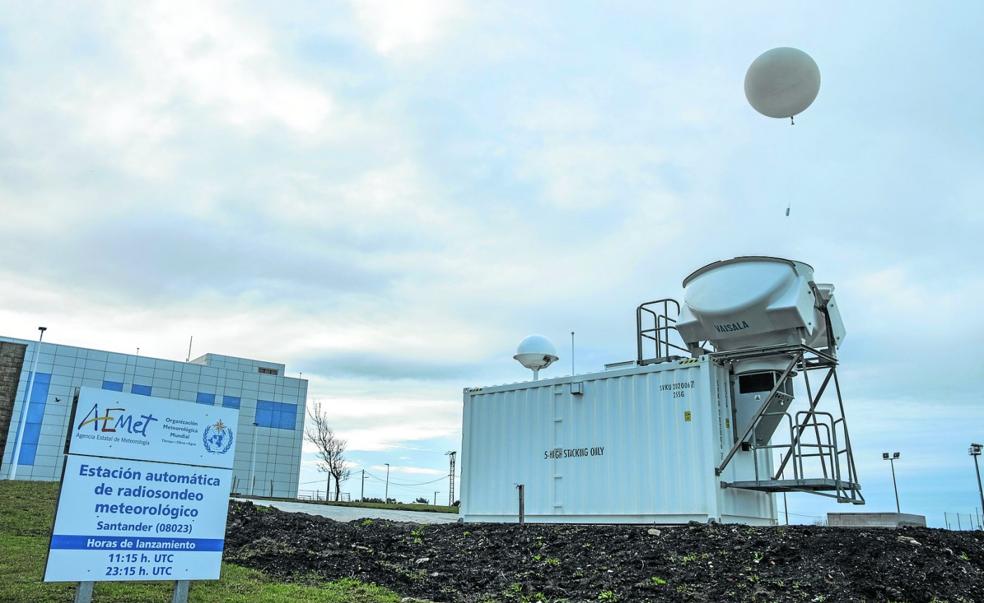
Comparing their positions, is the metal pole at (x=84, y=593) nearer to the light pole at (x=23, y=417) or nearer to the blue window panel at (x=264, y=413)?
the light pole at (x=23, y=417)

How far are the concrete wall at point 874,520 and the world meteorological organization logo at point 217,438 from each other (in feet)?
30.3

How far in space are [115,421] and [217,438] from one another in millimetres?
1183

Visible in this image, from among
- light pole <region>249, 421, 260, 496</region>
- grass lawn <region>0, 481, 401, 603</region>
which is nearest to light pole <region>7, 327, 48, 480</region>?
light pole <region>249, 421, 260, 496</region>

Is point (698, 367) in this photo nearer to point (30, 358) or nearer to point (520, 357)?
point (520, 357)

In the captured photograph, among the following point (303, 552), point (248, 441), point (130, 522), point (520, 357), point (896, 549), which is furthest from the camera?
point (248, 441)

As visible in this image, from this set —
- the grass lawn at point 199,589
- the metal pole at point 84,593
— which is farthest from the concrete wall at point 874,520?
the metal pole at point 84,593

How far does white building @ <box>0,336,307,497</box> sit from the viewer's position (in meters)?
40.7

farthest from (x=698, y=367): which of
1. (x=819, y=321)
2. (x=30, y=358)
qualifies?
(x=30, y=358)

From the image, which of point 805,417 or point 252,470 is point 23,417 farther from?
point 805,417

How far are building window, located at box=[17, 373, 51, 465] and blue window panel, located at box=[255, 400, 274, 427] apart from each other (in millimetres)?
12306

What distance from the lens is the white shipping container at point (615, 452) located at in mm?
12594

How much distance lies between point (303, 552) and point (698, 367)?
7.10 metres

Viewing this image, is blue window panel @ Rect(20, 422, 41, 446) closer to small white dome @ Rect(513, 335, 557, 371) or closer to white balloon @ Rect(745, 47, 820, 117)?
small white dome @ Rect(513, 335, 557, 371)

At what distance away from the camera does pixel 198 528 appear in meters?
8.16
